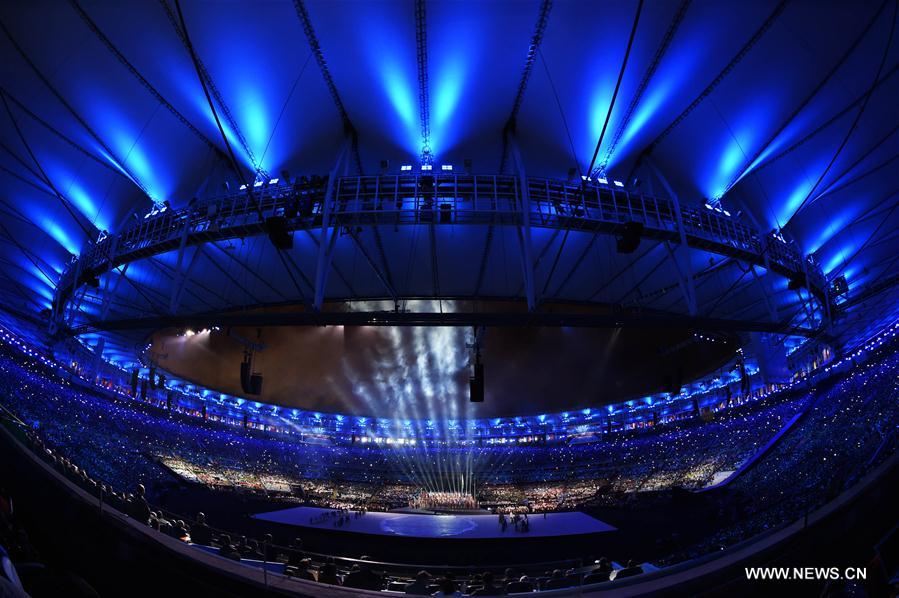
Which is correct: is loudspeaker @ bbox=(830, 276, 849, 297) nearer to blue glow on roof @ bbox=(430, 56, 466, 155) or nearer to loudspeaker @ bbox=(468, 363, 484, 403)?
loudspeaker @ bbox=(468, 363, 484, 403)

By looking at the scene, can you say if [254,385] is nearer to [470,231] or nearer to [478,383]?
[478,383]

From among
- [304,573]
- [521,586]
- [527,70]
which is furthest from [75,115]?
[521,586]

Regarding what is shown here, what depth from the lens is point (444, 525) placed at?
15406 millimetres

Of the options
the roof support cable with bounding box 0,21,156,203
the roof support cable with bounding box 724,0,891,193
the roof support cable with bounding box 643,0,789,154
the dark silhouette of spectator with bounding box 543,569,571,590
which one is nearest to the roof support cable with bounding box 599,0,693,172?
the roof support cable with bounding box 643,0,789,154

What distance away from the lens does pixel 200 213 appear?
14039 millimetres

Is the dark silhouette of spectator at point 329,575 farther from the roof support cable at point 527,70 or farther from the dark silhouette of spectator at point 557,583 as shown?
the roof support cable at point 527,70

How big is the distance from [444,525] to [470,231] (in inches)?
460

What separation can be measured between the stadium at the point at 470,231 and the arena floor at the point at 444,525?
26cm

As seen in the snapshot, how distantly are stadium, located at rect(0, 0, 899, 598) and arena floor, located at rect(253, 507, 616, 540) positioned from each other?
26cm

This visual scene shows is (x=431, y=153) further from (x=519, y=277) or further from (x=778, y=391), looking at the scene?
(x=778, y=391)

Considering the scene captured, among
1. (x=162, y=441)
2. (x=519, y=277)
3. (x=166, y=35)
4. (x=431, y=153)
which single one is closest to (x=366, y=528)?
(x=519, y=277)

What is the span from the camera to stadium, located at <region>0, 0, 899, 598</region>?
530 centimetres

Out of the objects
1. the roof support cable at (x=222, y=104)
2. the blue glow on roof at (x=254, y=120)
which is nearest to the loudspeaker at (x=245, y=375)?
the roof support cable at (x=222, y=104)

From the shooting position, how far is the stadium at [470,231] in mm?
5297
